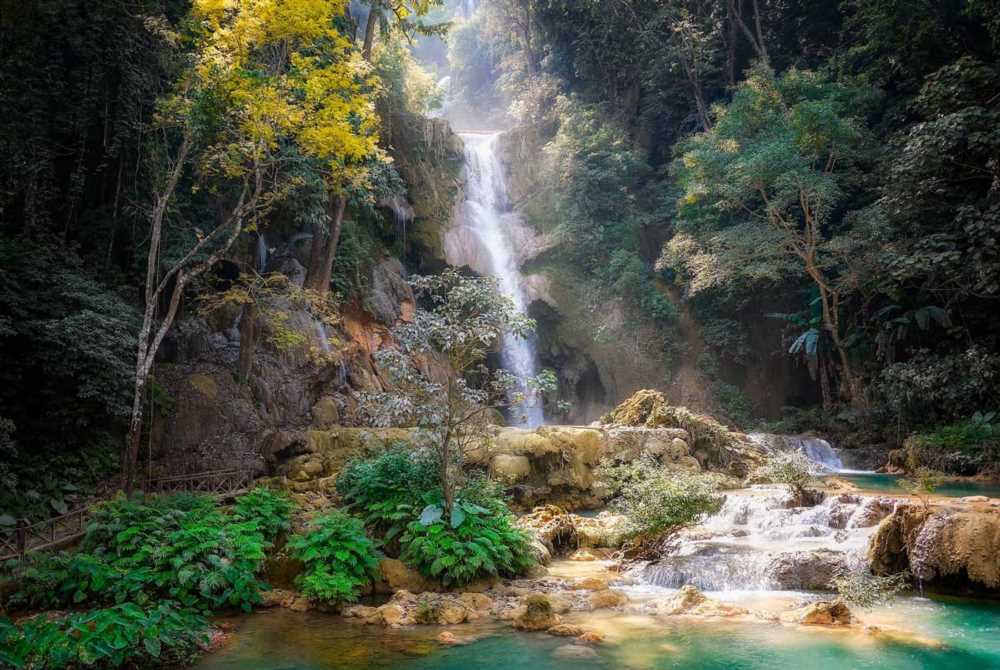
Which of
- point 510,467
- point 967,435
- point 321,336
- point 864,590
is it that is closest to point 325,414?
point 321,336

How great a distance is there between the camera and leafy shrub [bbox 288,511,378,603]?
8.00 m

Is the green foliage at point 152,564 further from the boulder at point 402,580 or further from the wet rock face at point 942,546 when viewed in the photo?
the wet rock face at point 942,546

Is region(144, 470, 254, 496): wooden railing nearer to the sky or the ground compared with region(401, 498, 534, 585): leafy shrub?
nearer to the sky

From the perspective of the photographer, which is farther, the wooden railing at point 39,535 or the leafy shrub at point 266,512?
the leafy shrub at point 266,512

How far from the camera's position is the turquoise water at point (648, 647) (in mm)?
6312

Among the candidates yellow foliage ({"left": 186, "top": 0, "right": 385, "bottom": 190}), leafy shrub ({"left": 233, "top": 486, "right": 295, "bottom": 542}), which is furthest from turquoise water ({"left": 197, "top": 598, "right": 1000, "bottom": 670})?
yellow foliage ({"left": 186, "top": 0, "right": 385, "bottom": 190})

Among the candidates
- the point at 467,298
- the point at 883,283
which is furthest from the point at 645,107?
the point at 467,298

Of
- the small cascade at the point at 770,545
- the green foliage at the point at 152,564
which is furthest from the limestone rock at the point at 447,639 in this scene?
the small cascade at the point at 770,545

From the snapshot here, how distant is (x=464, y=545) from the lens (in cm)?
870

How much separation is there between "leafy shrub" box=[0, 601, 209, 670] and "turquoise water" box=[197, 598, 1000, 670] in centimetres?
36

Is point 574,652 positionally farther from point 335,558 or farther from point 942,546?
point 942,546

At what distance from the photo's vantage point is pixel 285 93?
40.8ft

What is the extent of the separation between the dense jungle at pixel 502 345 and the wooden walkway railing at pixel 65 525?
135mm

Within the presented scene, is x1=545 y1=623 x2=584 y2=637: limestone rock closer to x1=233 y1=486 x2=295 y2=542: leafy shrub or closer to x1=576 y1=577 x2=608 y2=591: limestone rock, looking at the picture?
x1=576 y1=577 x2=608 y2=591: limestone rock
